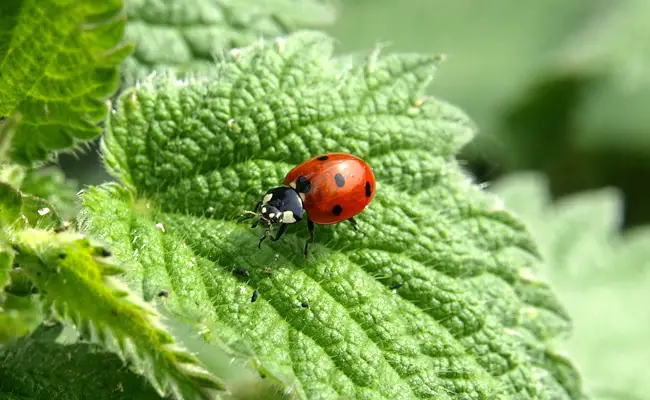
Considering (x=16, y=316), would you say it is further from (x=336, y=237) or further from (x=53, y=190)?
(x=336, y=237)

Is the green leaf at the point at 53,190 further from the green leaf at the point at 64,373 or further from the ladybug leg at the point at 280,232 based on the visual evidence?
the ladybug leg at the point at 280,232

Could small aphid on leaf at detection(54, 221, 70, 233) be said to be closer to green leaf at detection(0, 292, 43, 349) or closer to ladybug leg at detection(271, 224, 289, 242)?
green leaf at detection(0, 292, 43, 349)

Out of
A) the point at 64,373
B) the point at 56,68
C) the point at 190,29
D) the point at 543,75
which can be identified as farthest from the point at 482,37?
the point at 64,373

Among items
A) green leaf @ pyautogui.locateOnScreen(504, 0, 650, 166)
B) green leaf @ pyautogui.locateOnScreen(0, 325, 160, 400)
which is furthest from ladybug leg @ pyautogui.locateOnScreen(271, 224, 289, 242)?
green leaf @ pyautogui.locateOnScreen(504, 0, 650, 166)

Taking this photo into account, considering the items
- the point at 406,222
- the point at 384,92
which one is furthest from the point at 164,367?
the point at 384,92

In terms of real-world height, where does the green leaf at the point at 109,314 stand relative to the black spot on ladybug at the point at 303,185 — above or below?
below

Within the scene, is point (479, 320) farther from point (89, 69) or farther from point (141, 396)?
point (89, 69)

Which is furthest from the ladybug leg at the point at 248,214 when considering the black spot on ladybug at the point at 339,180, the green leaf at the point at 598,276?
the green leaf at the point at 598,276
